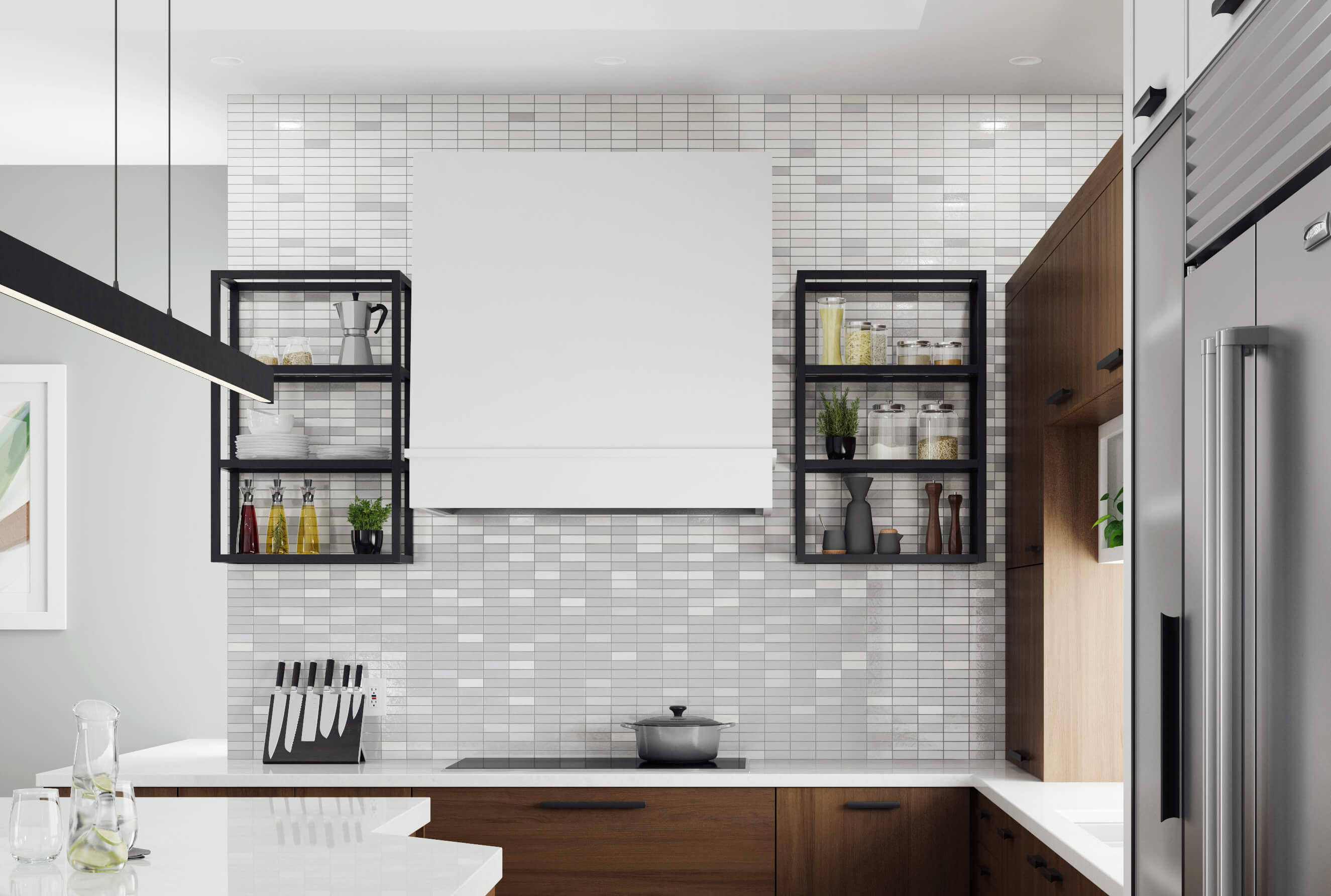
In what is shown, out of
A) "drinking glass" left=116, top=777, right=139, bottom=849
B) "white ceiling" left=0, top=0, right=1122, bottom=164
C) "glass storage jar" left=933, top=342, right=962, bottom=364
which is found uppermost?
"white ceiling" left=0, top=0, right=1122, bottom=164

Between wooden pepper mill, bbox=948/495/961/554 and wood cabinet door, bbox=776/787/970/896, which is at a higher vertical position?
wooden pepper mill, bbox=948/495/961/554

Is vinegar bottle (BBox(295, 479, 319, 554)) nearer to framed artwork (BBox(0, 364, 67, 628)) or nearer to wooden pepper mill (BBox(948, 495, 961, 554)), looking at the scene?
framed artwork (BBox(0, 364, 67, 628))

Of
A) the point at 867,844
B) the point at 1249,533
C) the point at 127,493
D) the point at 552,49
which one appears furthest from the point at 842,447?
the point at 127,493

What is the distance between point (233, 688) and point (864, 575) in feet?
6.54

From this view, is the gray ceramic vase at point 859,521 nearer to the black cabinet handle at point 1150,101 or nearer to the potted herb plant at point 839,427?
the potted herb plant at point 839,427

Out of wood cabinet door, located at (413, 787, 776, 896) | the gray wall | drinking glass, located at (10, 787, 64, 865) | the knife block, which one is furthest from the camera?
the gray wall

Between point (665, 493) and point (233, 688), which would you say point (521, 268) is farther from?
point (233, 688)

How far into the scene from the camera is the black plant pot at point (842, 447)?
3639mm

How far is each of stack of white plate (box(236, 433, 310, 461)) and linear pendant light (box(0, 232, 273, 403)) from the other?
36.5 inches

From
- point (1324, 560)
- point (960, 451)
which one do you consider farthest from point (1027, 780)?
point (1324, 560)

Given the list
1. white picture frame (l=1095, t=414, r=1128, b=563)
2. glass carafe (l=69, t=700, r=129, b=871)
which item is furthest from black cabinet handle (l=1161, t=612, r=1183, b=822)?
glass carafe (l=69, t=700, r=129, b=871)

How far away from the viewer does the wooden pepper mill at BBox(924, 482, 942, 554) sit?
3658mm

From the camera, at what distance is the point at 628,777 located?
10.8ft

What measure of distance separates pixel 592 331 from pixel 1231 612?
2.30 m
